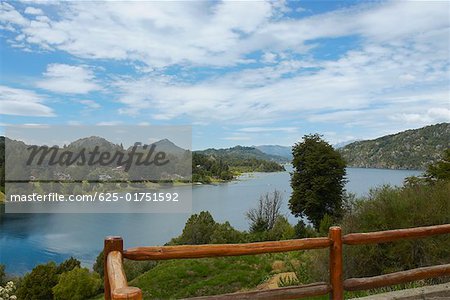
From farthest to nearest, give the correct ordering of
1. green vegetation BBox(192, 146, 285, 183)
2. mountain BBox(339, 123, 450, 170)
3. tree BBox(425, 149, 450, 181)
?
mountain BBox(339, 123, 450, 170), green vegetation BBox(192, 146, 285, 183), tree BBox(425, 149, 450, 181)

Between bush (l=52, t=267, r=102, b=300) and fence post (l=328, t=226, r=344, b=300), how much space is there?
26.3m

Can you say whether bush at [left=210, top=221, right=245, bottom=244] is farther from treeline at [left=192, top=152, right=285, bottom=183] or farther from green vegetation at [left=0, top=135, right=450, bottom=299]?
treeline at [left=192, top=152, right=285, bottom=183]

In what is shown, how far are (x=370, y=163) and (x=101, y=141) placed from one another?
7385 centimetres

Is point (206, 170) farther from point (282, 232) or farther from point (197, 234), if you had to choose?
point (282, 232)

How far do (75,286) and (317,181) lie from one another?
58.1ft

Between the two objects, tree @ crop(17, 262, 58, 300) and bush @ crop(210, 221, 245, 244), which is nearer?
tree @ crop(17, 262, 58, 300)

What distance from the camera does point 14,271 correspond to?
37344mm

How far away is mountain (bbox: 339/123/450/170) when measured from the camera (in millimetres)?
69812

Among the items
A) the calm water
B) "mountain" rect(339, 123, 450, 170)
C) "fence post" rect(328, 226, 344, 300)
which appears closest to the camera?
"fence post" rect(328, 226, 344, 300)

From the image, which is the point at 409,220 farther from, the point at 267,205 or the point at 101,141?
the point at 101,141

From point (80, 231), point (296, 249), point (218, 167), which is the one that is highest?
point (218, 167)

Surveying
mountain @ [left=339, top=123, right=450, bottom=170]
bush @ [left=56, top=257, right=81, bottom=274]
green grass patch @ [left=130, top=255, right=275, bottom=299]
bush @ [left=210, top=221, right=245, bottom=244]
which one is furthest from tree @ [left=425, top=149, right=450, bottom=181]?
mountain @ [left=339, top=123, right=450, bottom=170]

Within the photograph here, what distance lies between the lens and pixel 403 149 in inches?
3273

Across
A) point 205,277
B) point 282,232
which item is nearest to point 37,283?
point 282,232
